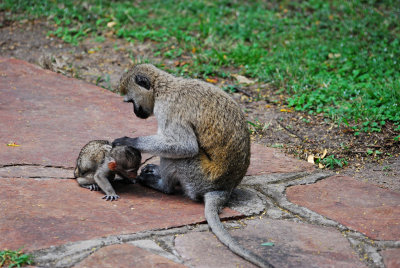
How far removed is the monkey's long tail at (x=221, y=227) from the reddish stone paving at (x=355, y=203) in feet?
2.17

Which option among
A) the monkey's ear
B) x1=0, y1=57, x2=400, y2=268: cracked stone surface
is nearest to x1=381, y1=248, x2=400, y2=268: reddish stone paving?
x1=0, y1=57, x2=400, y2=268: cracked stone surface

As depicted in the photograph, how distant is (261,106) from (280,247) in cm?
375

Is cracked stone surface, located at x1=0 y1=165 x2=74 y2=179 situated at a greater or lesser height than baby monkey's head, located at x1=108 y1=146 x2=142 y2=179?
lesser

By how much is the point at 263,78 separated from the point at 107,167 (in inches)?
156

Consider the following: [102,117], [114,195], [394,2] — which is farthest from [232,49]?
[114,195]

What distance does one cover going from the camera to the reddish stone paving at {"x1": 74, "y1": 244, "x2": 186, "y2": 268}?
10.7 feet

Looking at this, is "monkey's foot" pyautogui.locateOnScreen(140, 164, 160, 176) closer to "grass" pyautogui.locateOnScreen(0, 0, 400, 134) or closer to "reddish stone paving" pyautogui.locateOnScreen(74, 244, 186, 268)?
"reddish stone paving" pyautogui.locateOnScreen(74, 244, 186, 268)

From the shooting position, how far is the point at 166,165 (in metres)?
4.62

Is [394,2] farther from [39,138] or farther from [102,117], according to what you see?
[39,138]

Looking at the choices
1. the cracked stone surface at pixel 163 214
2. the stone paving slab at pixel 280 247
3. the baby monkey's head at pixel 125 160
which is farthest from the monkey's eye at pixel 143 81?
the stone paving slab at pixel 280 247

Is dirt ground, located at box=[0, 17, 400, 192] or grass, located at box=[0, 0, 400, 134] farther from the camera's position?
grass, located at box=[0, 0, 400, 134]

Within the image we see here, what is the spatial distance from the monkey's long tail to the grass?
2.66 m

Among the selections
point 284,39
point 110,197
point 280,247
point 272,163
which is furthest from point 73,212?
point 284,39

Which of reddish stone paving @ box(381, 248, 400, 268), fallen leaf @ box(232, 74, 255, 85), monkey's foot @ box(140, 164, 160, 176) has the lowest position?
reddish stone paving @ box(381, 248, 400, 268)
